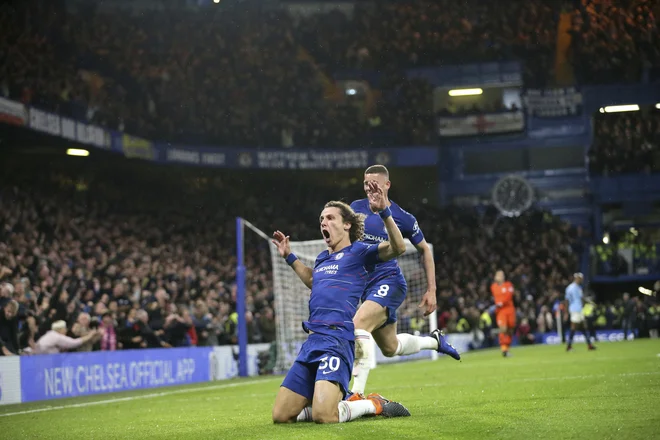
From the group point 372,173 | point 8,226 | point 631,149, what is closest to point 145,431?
point 372,173

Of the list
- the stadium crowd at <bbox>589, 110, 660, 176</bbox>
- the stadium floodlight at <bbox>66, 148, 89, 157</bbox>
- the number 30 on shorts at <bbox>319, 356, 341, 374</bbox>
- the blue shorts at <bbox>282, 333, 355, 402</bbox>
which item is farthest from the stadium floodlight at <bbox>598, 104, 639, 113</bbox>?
the number 30 on shorts at <bbox>319, 356, 341, 374</bbox>

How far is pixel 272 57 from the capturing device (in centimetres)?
3859

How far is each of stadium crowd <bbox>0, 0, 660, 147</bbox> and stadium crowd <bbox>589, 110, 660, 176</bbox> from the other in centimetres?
236

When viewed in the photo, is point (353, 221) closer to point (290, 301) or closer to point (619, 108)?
point (290, 301)

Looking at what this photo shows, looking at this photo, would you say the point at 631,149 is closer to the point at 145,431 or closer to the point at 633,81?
the point at 633,81

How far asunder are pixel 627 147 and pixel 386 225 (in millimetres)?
35463

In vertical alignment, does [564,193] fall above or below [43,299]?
above

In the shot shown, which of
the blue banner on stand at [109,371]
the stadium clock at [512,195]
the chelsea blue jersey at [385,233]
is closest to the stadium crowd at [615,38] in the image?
the stadium clock at [512,195]

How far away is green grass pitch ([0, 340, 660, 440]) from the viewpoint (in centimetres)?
703

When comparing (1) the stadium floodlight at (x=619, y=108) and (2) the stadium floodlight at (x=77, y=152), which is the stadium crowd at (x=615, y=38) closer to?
(1) the stadium floodlight at (x=619, y=108)

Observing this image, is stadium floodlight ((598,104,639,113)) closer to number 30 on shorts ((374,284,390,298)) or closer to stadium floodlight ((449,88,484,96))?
stadium floodlight ((449,88,484,96))

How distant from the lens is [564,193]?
4216cm

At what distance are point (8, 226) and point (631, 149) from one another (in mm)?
27693

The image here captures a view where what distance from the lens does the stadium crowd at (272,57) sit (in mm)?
28625
